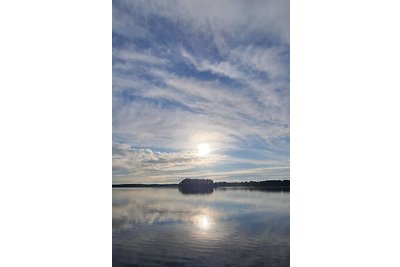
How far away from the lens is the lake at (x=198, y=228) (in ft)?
10.3

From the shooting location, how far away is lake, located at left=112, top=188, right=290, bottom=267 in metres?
3.13

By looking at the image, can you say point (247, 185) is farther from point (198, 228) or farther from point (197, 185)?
point (198, 228)

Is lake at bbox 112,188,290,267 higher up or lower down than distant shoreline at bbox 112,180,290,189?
lower down

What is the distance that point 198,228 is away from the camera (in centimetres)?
317

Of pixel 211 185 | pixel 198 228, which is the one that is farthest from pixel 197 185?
pixel 198 228

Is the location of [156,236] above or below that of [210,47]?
below
